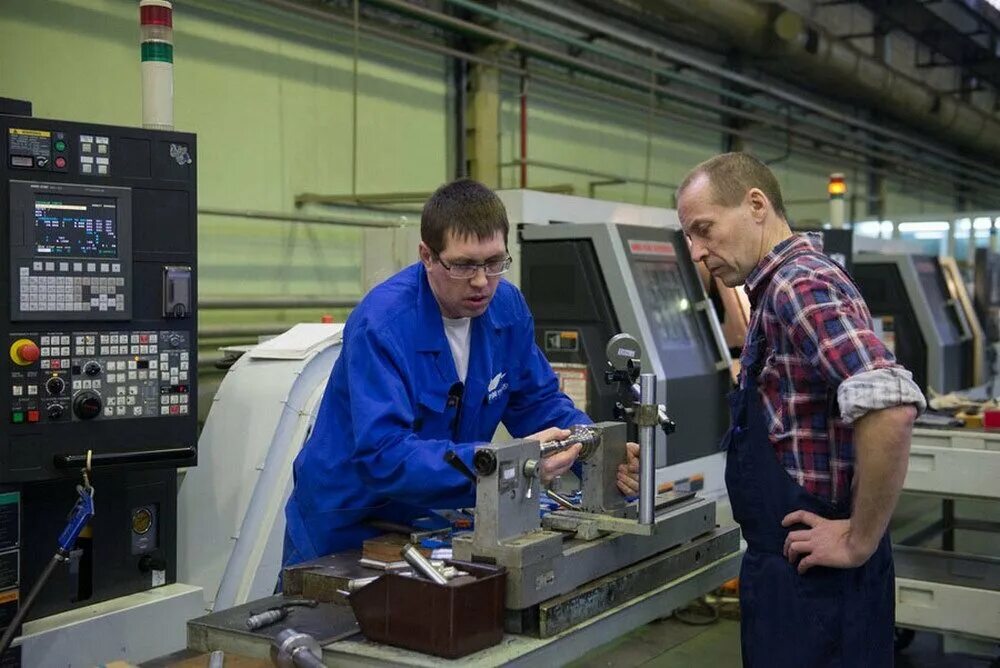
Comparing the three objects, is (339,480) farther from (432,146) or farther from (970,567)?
(432,146)

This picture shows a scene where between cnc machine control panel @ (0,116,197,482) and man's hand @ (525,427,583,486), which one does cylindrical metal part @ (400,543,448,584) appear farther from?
cnc machine control panel @ (0,116,197,482)

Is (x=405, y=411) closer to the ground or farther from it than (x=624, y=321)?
closer to the ground

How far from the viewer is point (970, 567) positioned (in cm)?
319

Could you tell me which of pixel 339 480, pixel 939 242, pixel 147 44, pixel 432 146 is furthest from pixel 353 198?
pixel 939 242

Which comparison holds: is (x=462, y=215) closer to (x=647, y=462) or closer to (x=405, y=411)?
(x=405, y=411)

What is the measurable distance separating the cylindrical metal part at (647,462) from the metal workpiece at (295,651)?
0.51 meters

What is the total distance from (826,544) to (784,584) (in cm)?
10

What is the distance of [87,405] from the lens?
205 centimetres

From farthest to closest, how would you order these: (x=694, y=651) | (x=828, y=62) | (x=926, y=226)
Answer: (x=926, y=226)
(x=828, y=62)
(x=694, y=651)

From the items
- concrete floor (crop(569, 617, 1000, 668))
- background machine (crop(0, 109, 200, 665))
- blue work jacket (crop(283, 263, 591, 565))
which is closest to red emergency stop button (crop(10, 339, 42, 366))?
background machine (crop(0, 109, 200, 665))

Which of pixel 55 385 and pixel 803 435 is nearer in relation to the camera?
pixel 803 435

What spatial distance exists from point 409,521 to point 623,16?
4645 millimetres

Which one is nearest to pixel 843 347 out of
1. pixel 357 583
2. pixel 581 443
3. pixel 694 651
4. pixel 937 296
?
pixel 581 443

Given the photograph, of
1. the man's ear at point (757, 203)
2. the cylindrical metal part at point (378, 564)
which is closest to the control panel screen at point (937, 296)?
the man's ear at point (757, 203)
